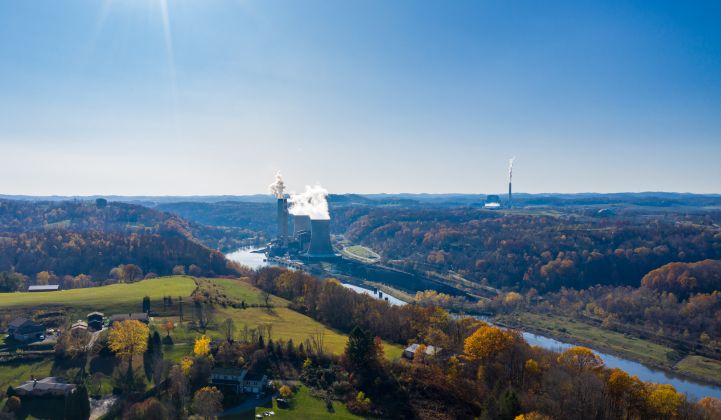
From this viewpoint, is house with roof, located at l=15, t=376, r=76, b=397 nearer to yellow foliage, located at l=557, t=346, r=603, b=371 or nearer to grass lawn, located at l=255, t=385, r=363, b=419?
grass lawn, located at l=255, t=385, r=363, b=419

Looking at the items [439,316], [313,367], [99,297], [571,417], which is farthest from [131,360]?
[571,417]

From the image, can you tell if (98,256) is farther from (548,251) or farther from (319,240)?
(548,251)

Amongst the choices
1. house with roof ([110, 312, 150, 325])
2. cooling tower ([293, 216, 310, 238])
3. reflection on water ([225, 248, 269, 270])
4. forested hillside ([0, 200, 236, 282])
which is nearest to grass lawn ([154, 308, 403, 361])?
house with roof ([110, 312, 150, 325])

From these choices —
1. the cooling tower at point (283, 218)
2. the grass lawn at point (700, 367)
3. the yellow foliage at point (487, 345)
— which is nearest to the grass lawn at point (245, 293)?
the yellow foliage at point (487, 345)

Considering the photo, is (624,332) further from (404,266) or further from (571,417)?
(404,266)

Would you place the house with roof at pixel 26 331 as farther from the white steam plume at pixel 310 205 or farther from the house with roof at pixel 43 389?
the white steam plume at pixel 310 205

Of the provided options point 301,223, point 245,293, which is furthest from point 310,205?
point 245,293
